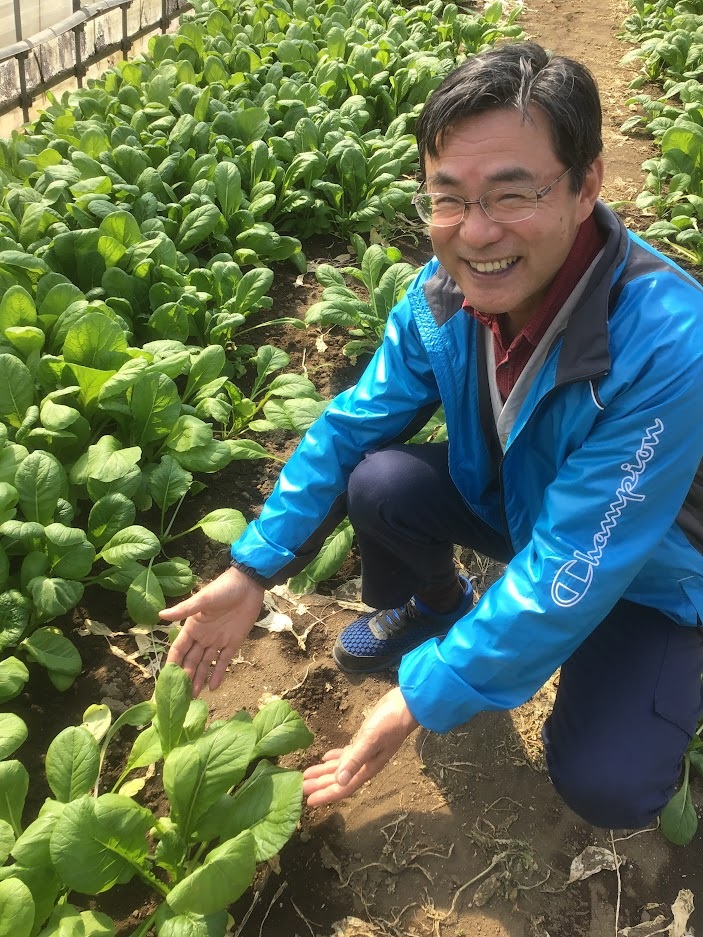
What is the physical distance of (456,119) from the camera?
4.82 ft

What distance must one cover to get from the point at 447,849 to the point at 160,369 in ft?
5.05

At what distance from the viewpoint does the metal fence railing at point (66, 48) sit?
4418 millimetres

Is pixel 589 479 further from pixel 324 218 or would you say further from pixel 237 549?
pixel 324 218

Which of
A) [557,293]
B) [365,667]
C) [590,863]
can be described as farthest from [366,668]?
[557,293]

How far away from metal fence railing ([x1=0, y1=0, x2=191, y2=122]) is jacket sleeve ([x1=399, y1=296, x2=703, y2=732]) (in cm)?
399

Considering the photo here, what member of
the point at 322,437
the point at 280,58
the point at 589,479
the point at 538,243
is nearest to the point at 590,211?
the point at 538,243

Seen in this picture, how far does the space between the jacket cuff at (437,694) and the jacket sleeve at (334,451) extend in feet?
1.51

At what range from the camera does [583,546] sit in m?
1.49

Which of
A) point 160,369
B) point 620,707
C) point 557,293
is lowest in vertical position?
point 620,707

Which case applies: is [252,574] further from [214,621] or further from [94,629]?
[94,629]

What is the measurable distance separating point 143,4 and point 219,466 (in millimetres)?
4169

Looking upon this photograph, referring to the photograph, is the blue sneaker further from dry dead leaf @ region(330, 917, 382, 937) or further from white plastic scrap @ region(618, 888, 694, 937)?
white plastic scrap @ region(618, 888, 694, 937)

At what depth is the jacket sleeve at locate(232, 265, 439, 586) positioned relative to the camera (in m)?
1.92

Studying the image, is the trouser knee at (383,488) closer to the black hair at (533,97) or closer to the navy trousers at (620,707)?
the navy trousers at (620,707)
